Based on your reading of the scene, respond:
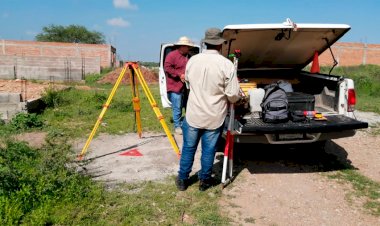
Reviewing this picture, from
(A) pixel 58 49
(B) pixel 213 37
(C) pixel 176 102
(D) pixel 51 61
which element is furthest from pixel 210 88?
(A) pixel 58 49

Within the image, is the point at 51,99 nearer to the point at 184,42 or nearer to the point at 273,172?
the point at 184,42

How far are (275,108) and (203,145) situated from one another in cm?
114

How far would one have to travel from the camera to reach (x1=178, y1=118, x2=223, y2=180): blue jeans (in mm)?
4203

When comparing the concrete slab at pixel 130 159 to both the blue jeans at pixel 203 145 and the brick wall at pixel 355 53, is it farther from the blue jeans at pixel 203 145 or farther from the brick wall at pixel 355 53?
the brick wall at pixel 355 53

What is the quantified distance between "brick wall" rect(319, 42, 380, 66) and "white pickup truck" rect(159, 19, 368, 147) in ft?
89.4

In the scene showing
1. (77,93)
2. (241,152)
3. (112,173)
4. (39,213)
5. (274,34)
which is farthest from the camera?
(77,93)

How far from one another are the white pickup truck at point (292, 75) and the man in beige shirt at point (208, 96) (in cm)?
49

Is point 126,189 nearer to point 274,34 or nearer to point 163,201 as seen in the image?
point 163,201

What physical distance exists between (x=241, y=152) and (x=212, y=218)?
2.60 meters

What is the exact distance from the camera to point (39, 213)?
3438mm

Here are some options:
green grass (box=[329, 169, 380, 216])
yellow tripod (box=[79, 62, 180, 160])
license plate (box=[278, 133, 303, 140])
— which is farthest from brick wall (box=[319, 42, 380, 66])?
license plate (box=[278, 133, 303, 140])

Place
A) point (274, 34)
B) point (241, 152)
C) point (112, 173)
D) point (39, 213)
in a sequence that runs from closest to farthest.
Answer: point (39, 213)
point (112, 173)
point (274, 34)
point (241, 152)

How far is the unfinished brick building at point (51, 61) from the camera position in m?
20.8

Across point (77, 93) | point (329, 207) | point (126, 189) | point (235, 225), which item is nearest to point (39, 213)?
point (126, 189)
